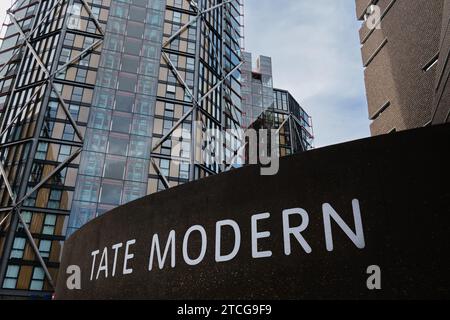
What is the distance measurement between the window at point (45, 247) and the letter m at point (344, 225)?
133 feet

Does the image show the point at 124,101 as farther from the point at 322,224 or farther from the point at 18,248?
the point at 322,224

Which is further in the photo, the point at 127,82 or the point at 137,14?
the point at 137,14

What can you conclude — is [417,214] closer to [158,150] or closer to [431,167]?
[431,167]

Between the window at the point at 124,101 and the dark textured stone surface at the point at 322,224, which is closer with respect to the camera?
the dark textured stone surface at the point at 322,224

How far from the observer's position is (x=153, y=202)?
7.75 metres

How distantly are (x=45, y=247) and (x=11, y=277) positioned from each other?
4.03 meters

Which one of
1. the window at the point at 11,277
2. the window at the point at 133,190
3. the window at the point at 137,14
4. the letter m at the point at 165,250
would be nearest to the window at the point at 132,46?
the window at the point at 137,14

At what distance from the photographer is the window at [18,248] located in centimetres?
3984

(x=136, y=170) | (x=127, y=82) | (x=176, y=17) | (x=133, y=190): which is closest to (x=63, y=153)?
(x=136, y=170)

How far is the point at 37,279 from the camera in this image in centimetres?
3906

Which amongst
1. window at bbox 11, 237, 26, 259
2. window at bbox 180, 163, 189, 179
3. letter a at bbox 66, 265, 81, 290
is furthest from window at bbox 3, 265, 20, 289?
letter a at bbox 66, 265, 81, 290

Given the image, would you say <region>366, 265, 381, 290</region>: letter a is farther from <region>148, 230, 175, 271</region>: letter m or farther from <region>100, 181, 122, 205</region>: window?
<region>100, 181, 122, 205</region>: window

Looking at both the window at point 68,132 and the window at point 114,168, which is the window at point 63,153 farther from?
the window at point 114,168

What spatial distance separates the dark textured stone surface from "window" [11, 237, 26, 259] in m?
38.3
